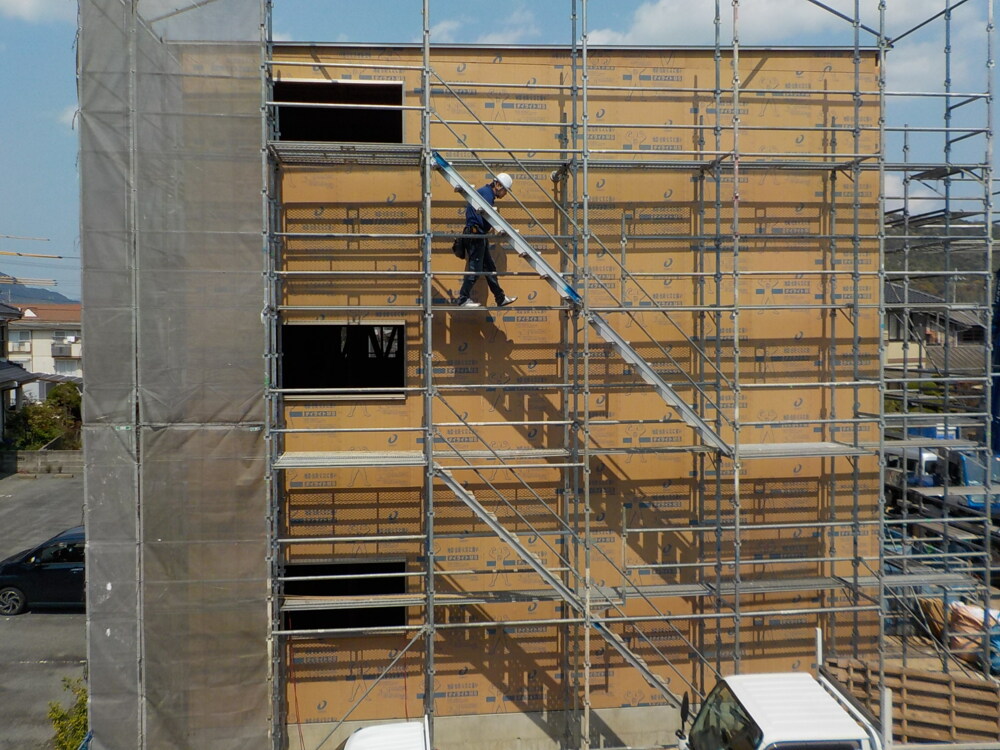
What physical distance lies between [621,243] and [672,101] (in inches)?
68.7

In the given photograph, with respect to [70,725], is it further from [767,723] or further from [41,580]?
Result: [767,723]

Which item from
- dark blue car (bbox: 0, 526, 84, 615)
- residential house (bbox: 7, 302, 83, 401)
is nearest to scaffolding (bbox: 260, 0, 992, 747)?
dark blue car (bbox: 0, 526, 84, 615)

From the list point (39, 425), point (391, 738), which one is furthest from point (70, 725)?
point (39, 425)

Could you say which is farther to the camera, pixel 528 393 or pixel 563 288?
pixel 528 393

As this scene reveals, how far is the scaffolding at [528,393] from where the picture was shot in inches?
285

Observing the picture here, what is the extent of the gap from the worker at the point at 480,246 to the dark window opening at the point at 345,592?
3.17 m

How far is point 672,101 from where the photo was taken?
8328mm

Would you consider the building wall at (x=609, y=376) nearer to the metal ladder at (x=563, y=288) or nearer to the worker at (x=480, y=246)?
the worker at (x=480, y=246)

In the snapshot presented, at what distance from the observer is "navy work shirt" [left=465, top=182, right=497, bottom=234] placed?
7.52 metres

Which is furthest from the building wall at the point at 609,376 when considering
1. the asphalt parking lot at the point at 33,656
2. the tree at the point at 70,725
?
the asphalt parking lot at the point at 33,656

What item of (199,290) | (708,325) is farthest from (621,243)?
(199,290)

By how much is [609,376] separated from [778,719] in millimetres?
3849

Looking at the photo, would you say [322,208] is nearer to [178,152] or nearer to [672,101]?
[178,152]

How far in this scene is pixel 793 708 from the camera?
5941 mm
